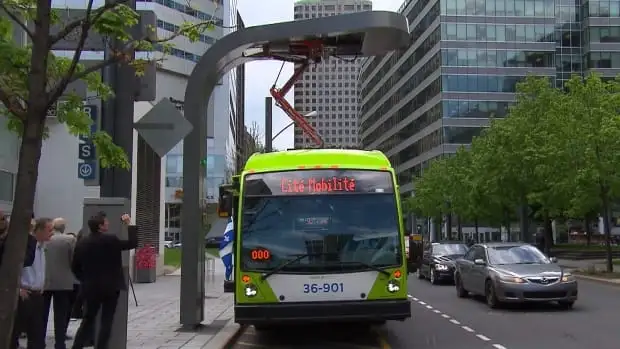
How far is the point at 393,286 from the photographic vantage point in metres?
11.1

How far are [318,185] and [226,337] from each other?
2858mm

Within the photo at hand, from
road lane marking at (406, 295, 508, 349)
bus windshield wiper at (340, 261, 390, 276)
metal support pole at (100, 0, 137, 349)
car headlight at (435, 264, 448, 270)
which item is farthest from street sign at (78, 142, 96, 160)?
car headlight at (435, 264, 448, 270)

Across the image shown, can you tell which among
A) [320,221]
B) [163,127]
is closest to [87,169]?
→ [320,221]

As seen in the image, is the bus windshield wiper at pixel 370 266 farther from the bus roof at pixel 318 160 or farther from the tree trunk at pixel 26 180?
the tree trunk at pixel 26 180

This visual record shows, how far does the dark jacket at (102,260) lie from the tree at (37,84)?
5.86ft

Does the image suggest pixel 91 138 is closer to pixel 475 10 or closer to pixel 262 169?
pixel 262 169

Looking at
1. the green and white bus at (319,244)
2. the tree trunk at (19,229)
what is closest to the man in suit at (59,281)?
the green and white bus at (319,244)

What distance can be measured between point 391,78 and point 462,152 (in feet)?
212

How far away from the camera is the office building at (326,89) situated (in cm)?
3080

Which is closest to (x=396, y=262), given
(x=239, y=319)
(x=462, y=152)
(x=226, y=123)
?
(x=239, y=319)

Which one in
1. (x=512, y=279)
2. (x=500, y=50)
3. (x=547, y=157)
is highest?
(x=500, y=50)

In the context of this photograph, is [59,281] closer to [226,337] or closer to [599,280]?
[226,337]

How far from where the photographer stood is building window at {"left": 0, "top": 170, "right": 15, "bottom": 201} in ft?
61.4

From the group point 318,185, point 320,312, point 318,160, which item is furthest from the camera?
point 318,160
